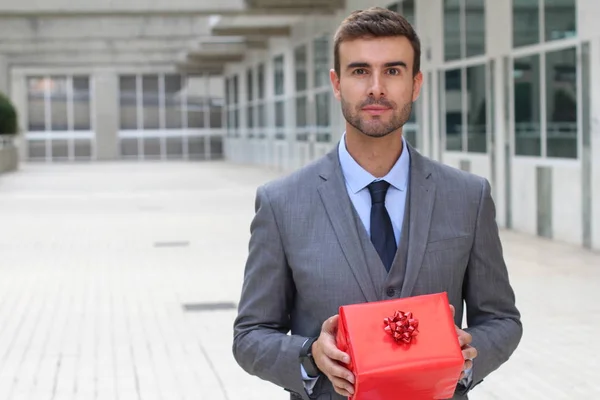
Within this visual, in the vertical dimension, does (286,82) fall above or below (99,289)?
above

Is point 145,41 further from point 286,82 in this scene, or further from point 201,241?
point 201,241

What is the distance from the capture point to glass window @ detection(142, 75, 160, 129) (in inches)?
1934

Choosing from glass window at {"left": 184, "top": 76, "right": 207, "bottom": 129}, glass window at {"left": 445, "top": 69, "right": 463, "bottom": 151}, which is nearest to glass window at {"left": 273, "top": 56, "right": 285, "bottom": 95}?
glass window at {"left": 184, "top": 76, "right": 207, "bottom": 129}

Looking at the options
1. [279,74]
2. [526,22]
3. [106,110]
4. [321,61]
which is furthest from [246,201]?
[106,110]

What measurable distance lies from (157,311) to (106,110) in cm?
4069

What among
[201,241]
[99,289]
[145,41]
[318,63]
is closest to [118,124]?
[145,41]

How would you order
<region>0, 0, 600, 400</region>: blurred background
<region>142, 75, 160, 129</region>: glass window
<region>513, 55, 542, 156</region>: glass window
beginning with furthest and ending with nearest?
<region>142, 75, 160, 129</region>: glass window < <region>513, 55, 542, 156</region>: glass window < <region>0, 0, 600, 400</region>: blurred background

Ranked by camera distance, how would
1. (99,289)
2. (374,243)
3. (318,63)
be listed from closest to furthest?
(374,243)
(99,289)
(318,63)

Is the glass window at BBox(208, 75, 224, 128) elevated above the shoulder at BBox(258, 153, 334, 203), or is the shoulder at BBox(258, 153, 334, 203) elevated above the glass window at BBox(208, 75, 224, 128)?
the glass window at BBox(208, 75, 224, 128)

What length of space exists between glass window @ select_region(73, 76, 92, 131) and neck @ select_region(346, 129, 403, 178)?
47762mm

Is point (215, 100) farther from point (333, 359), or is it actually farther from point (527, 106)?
point (333, 359)

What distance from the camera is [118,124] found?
160 feet

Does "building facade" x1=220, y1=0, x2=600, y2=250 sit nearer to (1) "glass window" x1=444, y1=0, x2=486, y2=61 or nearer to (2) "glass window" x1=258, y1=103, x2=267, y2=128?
(1) "glass window" x1=444, y1=0, x2=486, y2=61

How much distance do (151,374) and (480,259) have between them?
4.38 m
